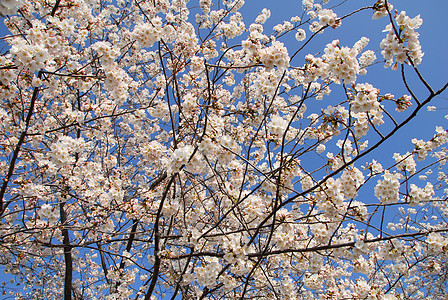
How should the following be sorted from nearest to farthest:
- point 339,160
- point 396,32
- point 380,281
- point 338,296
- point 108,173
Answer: point 396,32 → point 339,160 → point 338,296 → point 108,173 → point 380,281

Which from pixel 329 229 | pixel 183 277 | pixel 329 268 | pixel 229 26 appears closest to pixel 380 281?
pixel 329 268

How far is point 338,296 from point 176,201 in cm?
289

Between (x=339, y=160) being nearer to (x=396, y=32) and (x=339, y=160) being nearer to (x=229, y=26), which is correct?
(x=396, y=32)

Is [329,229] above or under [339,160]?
under

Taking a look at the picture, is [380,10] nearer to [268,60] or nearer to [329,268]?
[268,60]

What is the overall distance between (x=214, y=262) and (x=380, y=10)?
3.28m

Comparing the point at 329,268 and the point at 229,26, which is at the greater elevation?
the point at 229,26

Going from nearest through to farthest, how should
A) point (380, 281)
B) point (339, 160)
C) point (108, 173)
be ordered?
point (339, 160) → point (108, 173) → point (380, 281)

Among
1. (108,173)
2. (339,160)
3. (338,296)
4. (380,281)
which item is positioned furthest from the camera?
(380,281)

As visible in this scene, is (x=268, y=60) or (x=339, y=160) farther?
(x=339, y=160)

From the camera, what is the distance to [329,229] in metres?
3.45

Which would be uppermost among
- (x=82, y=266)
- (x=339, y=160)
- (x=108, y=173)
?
(x=108, y=173)

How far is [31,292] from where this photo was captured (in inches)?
263

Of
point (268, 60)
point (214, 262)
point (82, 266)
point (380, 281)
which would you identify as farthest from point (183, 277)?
point (380, 281)
